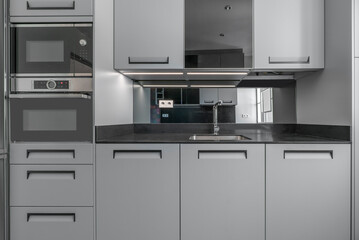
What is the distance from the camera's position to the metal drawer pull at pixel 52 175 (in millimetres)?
1545

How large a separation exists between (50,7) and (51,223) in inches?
58.3

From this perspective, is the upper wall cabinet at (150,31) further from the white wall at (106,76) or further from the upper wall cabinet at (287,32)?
the upper wall cabinet at (287,32)

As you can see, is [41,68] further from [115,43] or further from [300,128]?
[300,128]

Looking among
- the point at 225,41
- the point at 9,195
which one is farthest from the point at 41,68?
the point at 225,41

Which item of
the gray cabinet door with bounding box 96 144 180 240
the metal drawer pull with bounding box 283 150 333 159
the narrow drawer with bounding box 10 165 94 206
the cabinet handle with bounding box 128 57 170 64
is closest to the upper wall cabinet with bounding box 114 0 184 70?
the cabinet handle with bounding box 128 57 170 64

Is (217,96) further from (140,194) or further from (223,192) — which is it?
(140,194)

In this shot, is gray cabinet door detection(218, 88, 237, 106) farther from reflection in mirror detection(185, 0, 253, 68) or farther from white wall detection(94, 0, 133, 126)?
white wall detection(94, 0, 133, 126)

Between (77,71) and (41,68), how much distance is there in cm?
25

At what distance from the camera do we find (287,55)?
1.78 metres

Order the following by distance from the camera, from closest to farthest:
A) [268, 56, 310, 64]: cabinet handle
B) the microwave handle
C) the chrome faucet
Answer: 1. the microwave handle
2. [268, 56, 310, 64]: cabinet handle
3. the chrome faucet

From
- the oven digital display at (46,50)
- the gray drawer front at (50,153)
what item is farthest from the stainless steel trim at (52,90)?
the gray drawer front at (50,153)

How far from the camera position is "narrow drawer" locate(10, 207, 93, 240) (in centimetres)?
154

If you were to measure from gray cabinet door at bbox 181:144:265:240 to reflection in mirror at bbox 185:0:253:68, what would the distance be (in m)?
0.70

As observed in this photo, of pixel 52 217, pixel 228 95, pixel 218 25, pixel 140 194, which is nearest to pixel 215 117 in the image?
pixel 228 95
